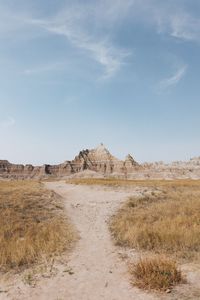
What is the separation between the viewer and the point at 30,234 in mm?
16531

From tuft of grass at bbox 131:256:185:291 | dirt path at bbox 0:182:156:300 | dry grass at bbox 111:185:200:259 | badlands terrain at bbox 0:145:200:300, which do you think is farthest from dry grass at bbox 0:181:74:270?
tuft of grass at bbox 131:256:185:291

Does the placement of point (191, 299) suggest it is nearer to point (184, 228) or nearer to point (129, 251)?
point (129, 251)

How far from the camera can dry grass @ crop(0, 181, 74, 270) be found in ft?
43.4

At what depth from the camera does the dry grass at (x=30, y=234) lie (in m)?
13.2

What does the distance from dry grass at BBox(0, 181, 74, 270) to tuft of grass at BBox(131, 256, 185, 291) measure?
4.16 m

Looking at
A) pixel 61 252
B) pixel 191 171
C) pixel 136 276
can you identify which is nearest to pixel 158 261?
pixel 136 276

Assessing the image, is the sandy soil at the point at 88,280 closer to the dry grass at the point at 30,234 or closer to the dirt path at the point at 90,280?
the dirt path at the point at 90,280

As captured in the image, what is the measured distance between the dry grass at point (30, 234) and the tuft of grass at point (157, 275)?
416 cm

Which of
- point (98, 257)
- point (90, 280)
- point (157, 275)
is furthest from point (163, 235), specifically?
point (90, 280)

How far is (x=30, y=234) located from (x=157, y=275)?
26.5 ft

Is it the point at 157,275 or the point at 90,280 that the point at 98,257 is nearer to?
the point at 90,280

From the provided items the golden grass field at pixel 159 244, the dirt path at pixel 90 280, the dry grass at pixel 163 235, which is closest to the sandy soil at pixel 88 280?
the dirt path at pixel 90 280

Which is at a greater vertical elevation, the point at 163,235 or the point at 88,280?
the point at 163,235

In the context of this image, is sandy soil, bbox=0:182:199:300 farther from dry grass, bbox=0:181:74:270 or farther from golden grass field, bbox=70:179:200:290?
dry grass, bbox=0:181:74:270
